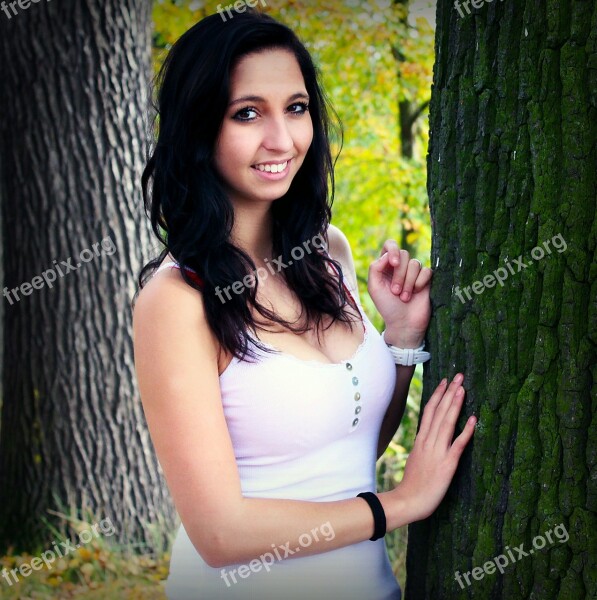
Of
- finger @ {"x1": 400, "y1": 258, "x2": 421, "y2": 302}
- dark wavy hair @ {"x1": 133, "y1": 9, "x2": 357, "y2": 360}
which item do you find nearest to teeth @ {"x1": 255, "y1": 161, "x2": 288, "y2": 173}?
dark wavy hair @ {"x1": 133, "y1": 9, "x2": 357, "y2": 360}

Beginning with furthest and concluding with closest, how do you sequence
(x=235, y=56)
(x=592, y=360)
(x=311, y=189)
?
1. (x=311, y=189)
2. (x=235, y=56)
3. (x=592, y=360)

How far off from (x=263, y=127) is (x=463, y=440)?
3.12ft

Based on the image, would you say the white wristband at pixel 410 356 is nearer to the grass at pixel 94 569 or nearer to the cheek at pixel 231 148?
the cheek at pixel 231 148

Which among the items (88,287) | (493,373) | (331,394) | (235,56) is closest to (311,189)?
(235,56)

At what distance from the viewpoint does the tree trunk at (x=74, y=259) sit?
4426mm

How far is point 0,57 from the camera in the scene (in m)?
4.52

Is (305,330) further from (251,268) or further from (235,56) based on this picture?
(235,56)

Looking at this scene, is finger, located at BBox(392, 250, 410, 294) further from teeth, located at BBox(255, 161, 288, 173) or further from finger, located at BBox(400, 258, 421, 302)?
teeth, located at BBox(255, 161, 288, 173)

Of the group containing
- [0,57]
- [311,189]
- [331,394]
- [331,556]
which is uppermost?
[0,57]

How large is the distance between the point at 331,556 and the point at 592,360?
0.84m

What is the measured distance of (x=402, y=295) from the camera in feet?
7.46

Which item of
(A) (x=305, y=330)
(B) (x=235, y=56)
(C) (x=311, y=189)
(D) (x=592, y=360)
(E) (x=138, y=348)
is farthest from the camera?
(C) (x=311, y=189)

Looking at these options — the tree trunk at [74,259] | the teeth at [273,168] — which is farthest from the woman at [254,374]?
the tree trunk at [74,259]

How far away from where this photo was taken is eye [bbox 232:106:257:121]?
6.90 feet
